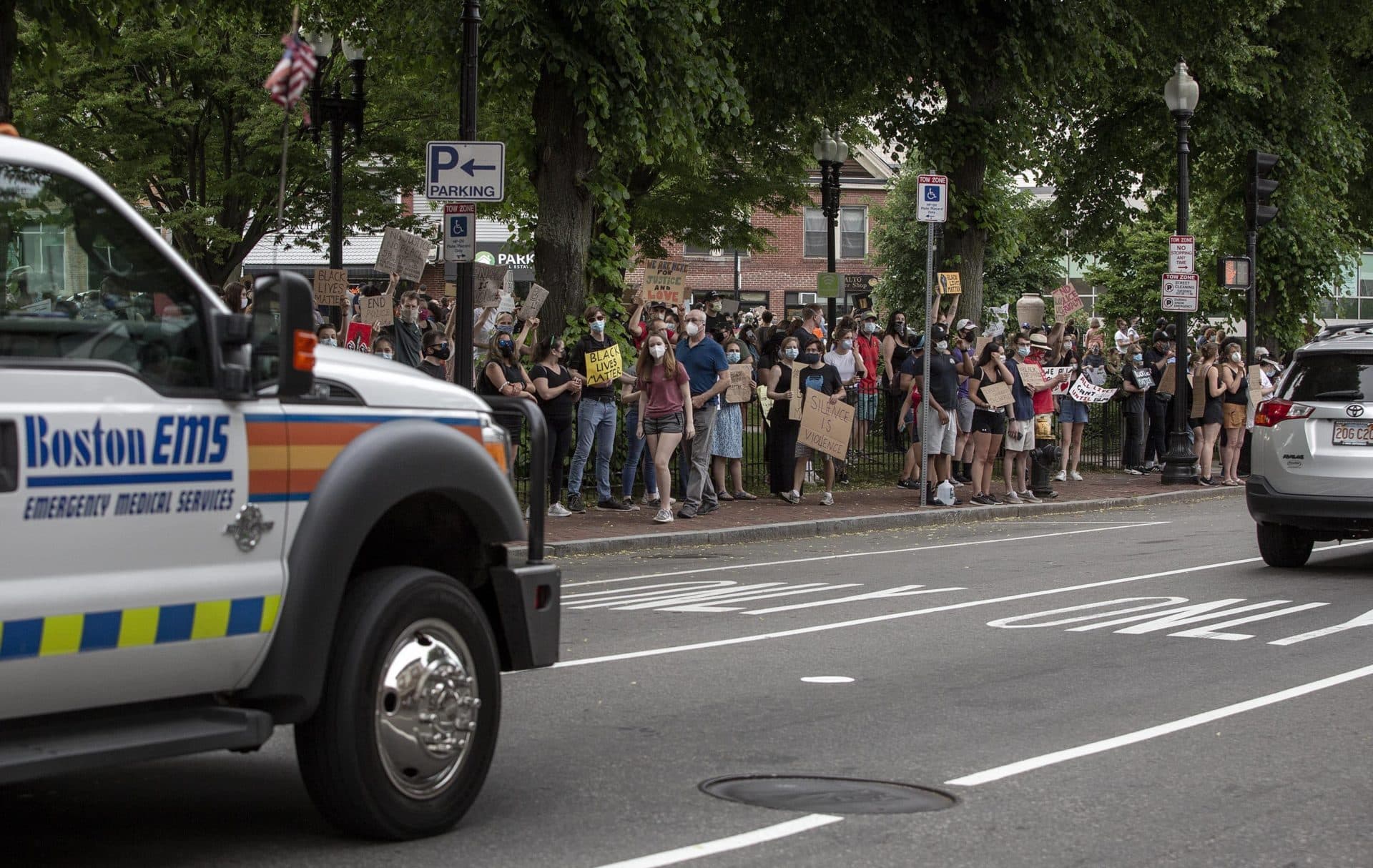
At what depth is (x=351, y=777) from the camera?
561 centimetres

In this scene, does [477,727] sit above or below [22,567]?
below

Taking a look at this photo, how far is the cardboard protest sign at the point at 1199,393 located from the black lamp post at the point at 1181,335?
8.2 inches

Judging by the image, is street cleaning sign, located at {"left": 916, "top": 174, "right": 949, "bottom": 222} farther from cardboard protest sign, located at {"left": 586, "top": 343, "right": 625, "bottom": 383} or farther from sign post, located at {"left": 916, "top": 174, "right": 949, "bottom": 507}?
cardboard protest sign, located at {"left": 586, "top": 343, "right": 625, "bottom": 383}

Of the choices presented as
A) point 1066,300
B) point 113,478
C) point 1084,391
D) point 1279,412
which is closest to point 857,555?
point 1279,412

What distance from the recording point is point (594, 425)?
19203 mm

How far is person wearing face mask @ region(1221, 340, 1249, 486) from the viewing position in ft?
89.1

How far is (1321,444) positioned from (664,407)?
22.4 ft

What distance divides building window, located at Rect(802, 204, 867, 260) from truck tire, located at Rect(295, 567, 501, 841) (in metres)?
60.5

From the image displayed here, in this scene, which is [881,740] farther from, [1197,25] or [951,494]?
[1197,25]

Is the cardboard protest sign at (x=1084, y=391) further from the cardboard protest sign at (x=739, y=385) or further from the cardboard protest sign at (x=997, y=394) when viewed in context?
the cardboard protest sign at (x=739, y=385)

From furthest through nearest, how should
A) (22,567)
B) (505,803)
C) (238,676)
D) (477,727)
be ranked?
1. (505,803)
2. (477,727)
3. (238,676)
4. (22,567)

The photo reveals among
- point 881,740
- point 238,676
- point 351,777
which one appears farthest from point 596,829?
point 881,740

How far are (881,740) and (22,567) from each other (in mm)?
4156

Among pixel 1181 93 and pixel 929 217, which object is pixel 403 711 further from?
pixel 1181 93
